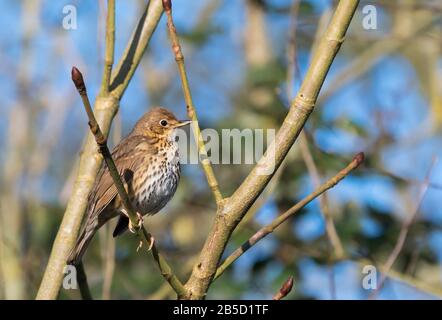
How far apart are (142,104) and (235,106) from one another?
1238 millimetres

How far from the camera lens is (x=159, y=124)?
545cm

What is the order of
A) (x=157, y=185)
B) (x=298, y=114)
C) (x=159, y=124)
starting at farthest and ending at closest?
(x=159, y=124) → (x=157, y=185) → (x=298, y=114)

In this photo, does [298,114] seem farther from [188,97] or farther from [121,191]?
[121,191]

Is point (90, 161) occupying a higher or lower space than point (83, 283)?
higher

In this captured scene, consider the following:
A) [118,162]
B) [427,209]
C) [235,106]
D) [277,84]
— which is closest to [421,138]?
[427,209]

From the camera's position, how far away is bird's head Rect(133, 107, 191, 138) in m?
5.45

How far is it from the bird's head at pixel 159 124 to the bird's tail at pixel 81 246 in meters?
0.93

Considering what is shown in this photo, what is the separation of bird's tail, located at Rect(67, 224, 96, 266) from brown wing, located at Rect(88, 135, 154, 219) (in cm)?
10

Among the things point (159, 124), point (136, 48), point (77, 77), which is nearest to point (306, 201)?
point (77, 77)

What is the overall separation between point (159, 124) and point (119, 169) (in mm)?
490

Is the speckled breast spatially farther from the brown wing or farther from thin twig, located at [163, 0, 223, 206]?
thin twig, located at [163, 0, 223, 206]
